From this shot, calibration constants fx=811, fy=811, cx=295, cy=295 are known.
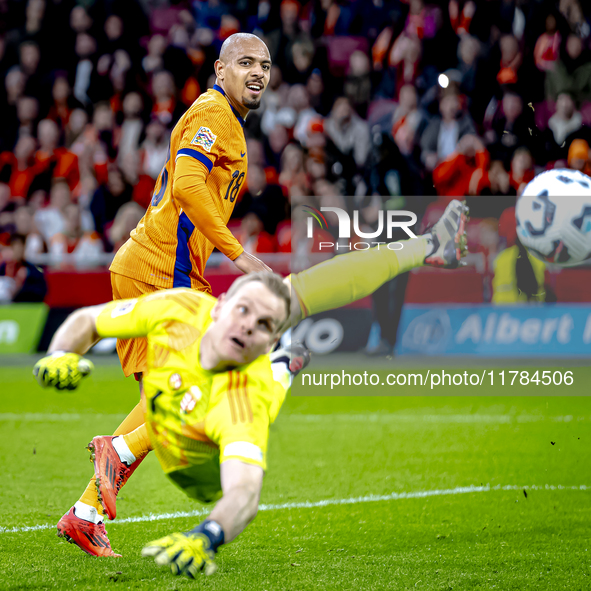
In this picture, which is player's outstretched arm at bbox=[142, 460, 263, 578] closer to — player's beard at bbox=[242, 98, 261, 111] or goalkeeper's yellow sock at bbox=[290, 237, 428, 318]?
goalkeeper's yellow sock at bbox=[290, 237, 428, 318]

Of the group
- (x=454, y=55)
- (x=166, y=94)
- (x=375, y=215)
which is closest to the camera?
(x=375, y=215)

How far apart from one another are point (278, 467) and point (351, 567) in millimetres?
2179

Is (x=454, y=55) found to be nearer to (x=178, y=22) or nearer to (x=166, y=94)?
(x=166, y=94)

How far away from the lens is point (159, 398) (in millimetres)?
3078

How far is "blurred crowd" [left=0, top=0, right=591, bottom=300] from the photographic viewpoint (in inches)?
436

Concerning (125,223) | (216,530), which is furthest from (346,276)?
(125,223)

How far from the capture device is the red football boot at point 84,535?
161 inches

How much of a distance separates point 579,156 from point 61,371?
8938 mm

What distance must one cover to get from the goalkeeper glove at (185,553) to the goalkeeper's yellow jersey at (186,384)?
0.50m

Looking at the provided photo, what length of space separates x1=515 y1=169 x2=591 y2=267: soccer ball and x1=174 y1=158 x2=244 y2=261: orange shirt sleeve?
3555 millimetres

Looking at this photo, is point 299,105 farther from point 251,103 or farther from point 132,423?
point 132,423

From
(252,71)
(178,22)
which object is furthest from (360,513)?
(178,22)

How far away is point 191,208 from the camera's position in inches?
157

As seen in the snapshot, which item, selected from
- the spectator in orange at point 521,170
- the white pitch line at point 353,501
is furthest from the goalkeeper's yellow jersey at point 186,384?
the spectator in orange at point 521,170
